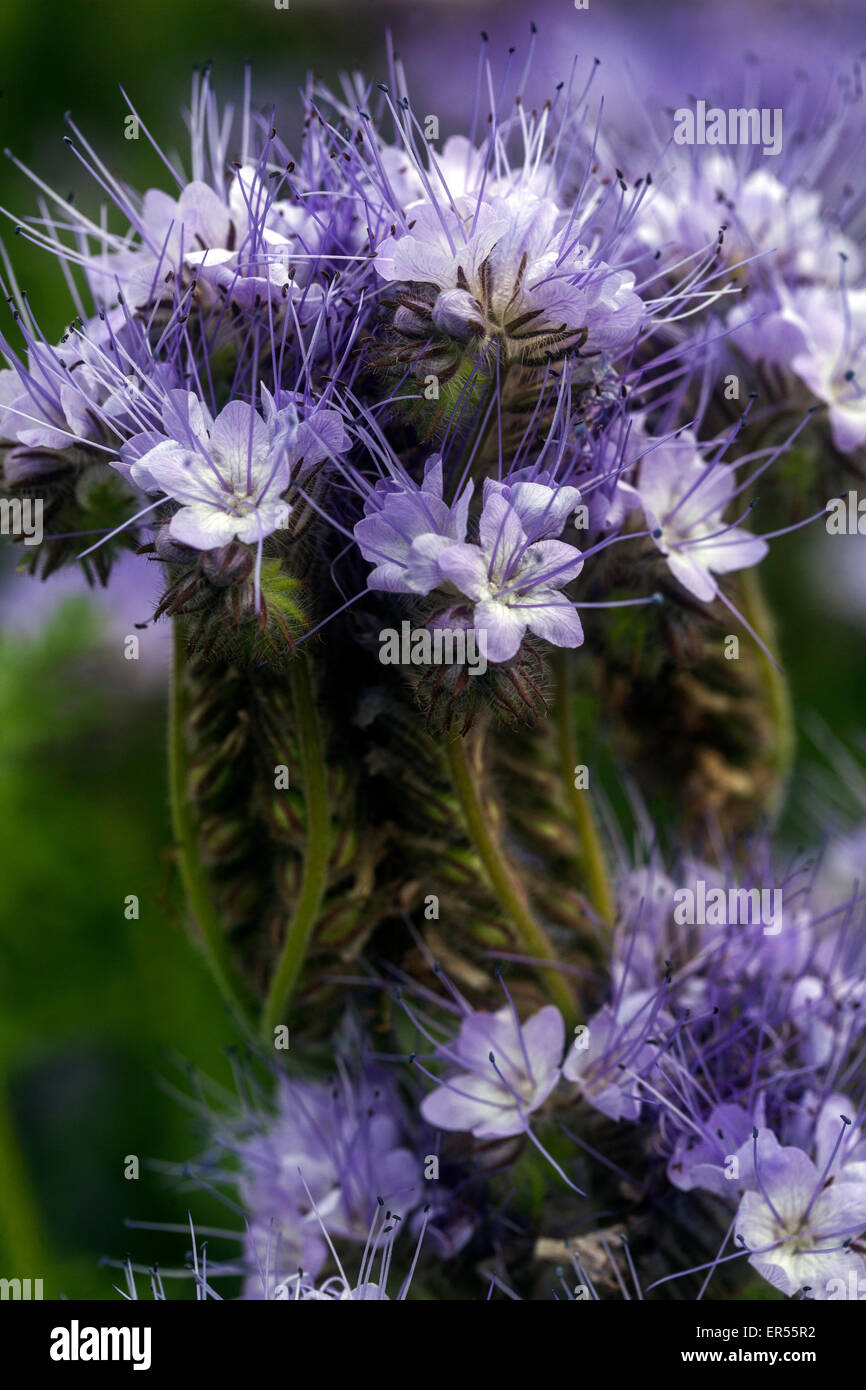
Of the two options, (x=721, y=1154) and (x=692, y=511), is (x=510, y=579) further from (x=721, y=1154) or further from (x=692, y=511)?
(x=721, y=1154)

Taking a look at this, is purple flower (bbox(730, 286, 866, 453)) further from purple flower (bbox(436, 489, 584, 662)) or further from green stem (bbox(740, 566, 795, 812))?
purple flower (bbox(436, 489, 584, 662))

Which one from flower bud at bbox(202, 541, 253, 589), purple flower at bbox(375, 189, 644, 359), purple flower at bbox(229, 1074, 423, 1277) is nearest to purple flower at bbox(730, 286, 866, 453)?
purple flower at bbox(375, 189, 644, 359)

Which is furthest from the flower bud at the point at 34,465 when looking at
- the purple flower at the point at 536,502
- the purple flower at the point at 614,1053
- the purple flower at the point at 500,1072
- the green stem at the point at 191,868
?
the purple flower at the point at 614,1053

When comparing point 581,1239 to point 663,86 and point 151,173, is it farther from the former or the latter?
point 663,86

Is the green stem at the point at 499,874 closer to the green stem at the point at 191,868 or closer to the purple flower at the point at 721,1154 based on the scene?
the purple flower at the point at 721,1154

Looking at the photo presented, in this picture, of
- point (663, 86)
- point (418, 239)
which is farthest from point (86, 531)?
point (663, 86)

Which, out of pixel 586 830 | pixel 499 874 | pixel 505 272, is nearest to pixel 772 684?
pixel 586 830
